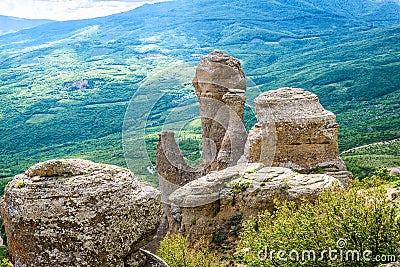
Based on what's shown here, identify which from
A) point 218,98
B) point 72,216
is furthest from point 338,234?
point 218,98

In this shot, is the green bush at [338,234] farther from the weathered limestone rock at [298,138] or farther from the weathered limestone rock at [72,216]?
the weathered limestone rock at [298,138]

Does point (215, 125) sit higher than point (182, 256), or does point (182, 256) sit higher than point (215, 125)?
point (215, 125)

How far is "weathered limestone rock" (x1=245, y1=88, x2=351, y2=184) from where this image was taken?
2928 centimetres

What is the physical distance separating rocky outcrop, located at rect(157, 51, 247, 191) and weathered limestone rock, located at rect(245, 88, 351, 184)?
13.3 feet

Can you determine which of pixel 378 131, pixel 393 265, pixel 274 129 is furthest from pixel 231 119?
pixel 378 131

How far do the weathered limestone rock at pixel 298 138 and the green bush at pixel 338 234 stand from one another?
1291 centimetres

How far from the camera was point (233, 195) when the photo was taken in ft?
83.4

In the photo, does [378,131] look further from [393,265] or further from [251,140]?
[393,265]

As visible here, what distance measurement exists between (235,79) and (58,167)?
26256 millimetres

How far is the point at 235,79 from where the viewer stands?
36719mm

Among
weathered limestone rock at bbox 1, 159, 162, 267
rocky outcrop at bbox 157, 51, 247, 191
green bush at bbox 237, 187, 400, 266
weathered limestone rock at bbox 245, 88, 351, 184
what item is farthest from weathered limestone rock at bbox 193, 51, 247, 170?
weathered limestone rock at bbox 1, 159, 162, 267

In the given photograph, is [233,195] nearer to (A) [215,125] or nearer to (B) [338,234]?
(B) [338,234]

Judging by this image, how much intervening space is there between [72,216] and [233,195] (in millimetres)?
15137

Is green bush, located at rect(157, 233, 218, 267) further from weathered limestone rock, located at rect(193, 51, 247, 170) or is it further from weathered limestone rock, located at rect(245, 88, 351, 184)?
weathered limestone rock, located at rect(193, 51, 247, 170)
